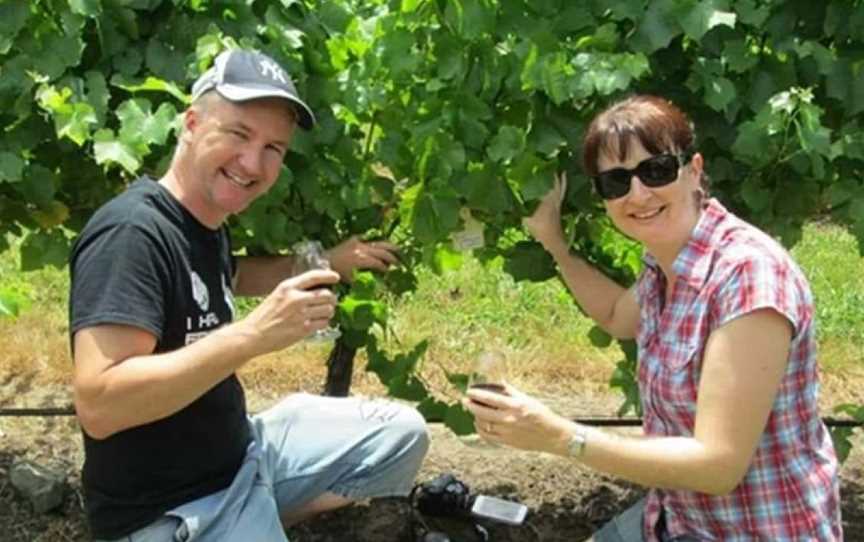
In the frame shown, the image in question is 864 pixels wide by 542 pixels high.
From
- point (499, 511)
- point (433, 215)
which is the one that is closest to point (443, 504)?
point (499, 511)

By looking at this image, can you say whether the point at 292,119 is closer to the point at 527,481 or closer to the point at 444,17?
the point at 444,17

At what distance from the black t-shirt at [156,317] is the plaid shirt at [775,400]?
0.90m

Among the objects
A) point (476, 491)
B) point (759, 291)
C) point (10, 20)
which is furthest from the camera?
point (476, 491)

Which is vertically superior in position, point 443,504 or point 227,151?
point 227,151

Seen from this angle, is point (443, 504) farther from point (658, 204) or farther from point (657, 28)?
point (657, 28)

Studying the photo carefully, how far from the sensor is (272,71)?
2697 mm

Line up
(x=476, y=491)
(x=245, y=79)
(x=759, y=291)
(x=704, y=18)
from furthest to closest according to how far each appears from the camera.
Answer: (x=476, y=491) → (x=704, y=18) → (x=245, y=79) → (x=759, y=291)

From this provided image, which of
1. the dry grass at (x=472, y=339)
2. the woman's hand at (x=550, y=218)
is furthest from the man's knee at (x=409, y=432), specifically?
the dry grass at (x=472, y=339)

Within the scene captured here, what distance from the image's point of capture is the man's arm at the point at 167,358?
2.39 meters

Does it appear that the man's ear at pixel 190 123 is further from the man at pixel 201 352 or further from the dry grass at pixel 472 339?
the dry grass at pixel 472 339

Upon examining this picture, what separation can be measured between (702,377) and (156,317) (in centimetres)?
100

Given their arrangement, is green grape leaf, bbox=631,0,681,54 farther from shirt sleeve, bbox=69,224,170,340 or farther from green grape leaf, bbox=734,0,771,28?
shirt sleeve, bbox=69,224,170,340

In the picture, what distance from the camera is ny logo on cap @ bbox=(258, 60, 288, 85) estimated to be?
105 inches

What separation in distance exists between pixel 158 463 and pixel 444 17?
1.13m
